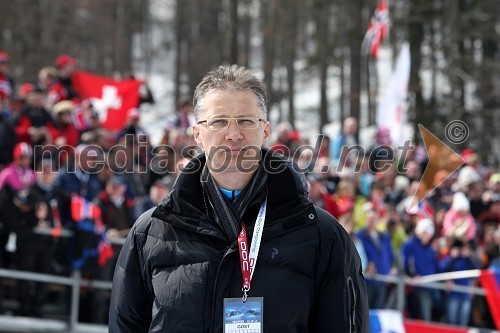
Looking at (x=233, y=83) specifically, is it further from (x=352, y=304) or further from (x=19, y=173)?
(x=19, y=173)

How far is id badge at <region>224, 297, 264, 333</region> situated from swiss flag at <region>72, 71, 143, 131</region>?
12450mm

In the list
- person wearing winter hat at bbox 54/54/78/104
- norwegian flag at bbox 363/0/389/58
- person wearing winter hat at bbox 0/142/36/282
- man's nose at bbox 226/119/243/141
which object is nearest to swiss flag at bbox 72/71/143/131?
person wearing winter hat at bbox 54/54/78/104

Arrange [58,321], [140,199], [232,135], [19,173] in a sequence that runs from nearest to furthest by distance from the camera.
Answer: [232,135] < [58,321] < [19,173] < [140,199]

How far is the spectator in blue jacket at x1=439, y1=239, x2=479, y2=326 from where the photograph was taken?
11.7 m

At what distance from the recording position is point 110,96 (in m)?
15.9

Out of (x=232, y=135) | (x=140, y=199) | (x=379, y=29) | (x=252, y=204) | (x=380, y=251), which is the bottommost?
(x=380, y=251)

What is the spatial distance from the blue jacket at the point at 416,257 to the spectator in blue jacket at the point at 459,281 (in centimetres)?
35

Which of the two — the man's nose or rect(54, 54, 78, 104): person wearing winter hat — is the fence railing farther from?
the man's nose

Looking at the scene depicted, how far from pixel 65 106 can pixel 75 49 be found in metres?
26.1

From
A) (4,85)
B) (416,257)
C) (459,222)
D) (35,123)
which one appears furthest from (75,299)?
(459,222)

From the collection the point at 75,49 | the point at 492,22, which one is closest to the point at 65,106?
the point at 492,22

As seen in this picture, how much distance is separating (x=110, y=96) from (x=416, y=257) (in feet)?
21.2

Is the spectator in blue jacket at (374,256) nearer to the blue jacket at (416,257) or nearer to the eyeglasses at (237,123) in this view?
the blue jacket at (416,257)

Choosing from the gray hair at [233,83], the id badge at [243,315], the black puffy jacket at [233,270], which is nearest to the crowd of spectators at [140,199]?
the black puffy jacket at [233,270]
